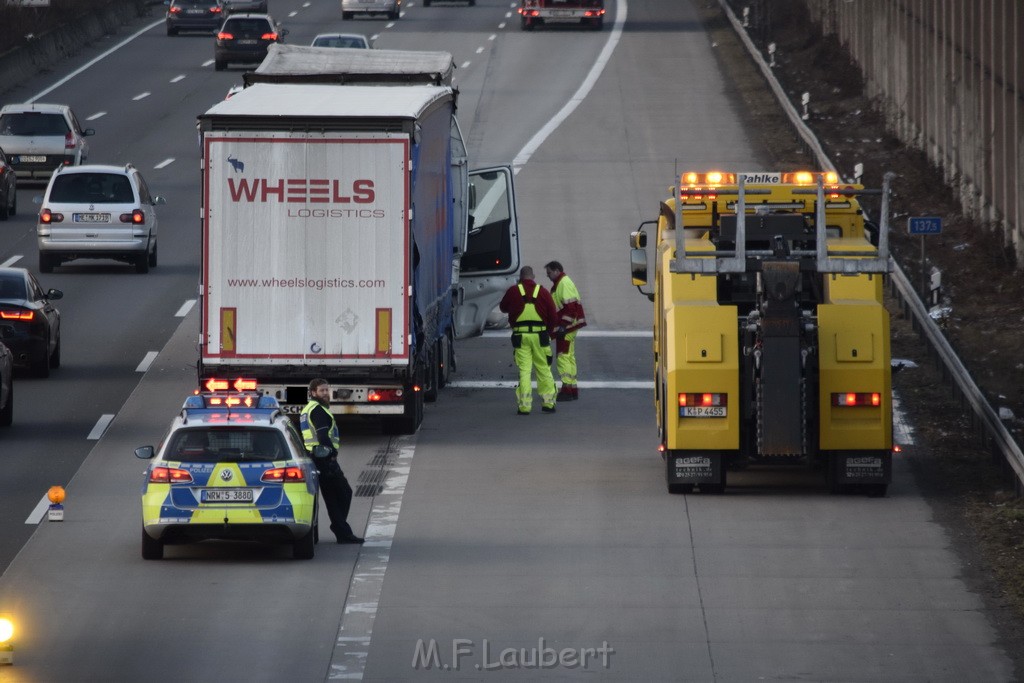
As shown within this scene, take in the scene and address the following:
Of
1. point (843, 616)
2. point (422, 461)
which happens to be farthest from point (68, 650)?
point (422, 461)

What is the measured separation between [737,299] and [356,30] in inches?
1991

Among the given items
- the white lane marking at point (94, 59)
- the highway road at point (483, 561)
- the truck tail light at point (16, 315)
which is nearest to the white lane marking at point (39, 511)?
the highway road at point (483, 561)

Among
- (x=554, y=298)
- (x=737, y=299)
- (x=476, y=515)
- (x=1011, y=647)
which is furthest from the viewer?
(x=554, y=298)

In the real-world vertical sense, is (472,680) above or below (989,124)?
below

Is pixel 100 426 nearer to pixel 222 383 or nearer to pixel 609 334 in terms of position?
pixel 222 383

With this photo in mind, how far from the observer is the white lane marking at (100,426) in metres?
23.2

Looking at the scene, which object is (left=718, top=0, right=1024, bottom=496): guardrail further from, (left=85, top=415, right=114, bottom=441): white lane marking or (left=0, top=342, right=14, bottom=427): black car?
(left=0, top=342, right=14, bottom=427): black car

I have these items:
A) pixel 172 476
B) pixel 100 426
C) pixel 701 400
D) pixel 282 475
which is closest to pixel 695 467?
pixel 701 400

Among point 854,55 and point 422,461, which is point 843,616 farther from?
point 854,55

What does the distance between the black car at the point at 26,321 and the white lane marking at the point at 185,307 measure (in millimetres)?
4790

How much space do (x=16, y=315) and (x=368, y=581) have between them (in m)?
10.8

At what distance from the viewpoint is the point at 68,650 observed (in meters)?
14.5

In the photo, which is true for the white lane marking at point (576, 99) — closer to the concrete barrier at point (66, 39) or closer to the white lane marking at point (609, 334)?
the white lane marking at point (609, 334)

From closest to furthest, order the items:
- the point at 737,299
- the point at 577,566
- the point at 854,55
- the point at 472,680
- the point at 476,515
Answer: the point at 472,680 → the point at 577,566 → the point at 476,515 → the point at 737,299 → the point at 854,55
